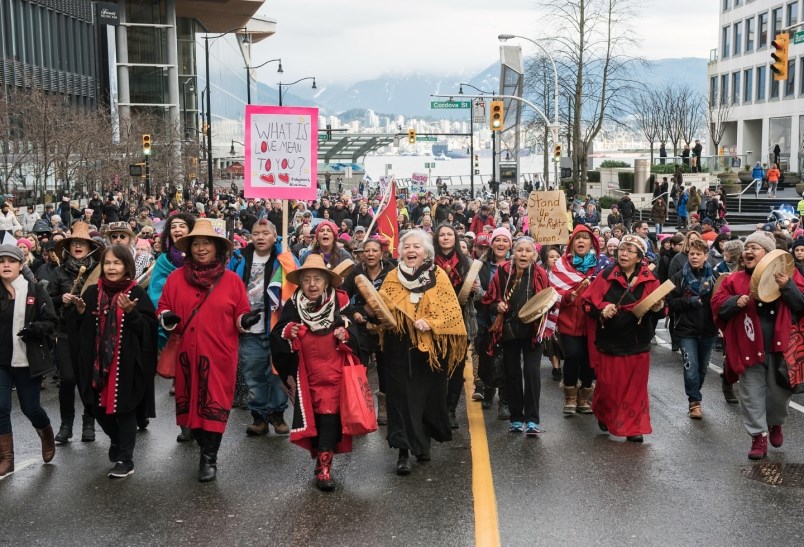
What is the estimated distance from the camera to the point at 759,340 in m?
8.65

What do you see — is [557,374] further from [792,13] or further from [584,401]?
[792,13]

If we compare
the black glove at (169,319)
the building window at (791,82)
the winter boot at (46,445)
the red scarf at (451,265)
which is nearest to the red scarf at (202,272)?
the black glove at (169,319)

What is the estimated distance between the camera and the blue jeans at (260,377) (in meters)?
9.46

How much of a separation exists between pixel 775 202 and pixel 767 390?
4038 cm

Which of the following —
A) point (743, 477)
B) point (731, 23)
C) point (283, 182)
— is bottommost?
point (743, 477)

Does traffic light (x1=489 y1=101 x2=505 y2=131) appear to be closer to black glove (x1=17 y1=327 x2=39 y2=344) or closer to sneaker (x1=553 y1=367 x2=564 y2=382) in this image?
sneaker (x1=553 y1=367 x2=564 y2=382)

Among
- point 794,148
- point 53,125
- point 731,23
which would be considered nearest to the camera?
point 53,125

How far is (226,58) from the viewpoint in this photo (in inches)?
4119

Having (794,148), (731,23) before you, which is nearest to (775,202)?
(794,148)

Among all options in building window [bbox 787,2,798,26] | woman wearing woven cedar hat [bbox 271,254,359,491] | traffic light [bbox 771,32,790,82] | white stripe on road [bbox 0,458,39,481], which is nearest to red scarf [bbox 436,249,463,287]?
woman wearing woven cedar hat [bbox 271,254,359,491]

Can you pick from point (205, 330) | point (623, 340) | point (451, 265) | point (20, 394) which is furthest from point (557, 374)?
point (20, 394)

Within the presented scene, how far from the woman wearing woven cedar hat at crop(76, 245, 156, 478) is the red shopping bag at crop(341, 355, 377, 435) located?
1.54m

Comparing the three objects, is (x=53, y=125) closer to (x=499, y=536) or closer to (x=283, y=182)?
(x=283, y=182)

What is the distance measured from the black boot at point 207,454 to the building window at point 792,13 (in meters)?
66.4
